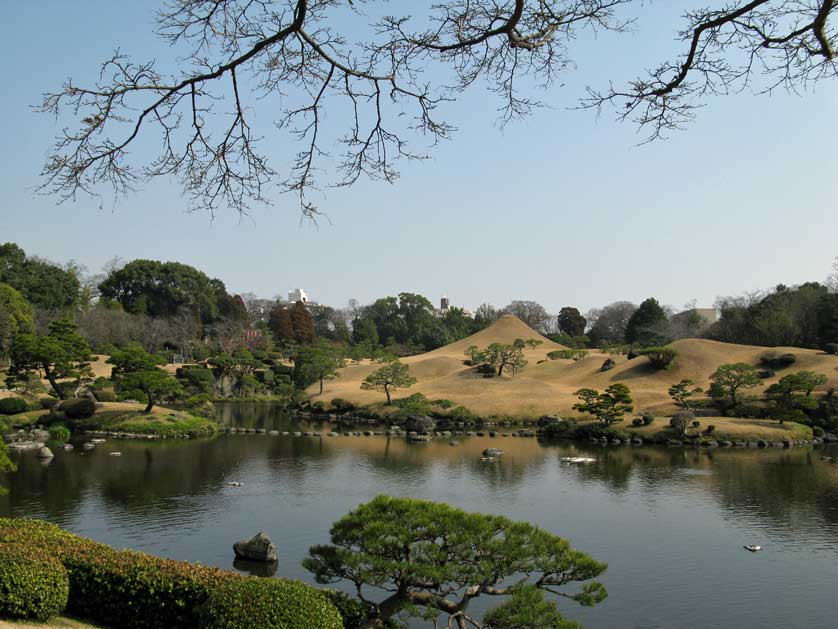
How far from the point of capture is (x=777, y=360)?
38281 mm

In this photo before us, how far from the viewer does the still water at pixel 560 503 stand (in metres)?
11.5

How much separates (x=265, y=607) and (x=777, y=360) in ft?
125

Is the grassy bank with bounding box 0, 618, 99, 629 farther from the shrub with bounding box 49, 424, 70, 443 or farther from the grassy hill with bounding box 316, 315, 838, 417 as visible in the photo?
the grassy hill with bounding box 316, 315, 838, 417

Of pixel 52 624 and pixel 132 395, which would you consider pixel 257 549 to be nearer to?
pixel 52 624

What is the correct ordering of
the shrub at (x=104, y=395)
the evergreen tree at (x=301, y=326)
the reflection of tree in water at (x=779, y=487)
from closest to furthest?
the reflection of tree in water at (x=779, y=487)
the shrub at (x=104, y=395)
the evergreen tree at (x=301, y=326)

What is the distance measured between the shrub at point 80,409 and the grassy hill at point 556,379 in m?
14.9

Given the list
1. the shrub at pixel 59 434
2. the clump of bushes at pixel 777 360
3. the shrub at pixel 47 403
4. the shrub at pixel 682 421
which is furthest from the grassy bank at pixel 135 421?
the clump of bushes at pixel 777 360

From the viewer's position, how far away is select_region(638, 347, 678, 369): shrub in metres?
41.8

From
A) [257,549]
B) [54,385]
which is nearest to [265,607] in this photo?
[257,549]

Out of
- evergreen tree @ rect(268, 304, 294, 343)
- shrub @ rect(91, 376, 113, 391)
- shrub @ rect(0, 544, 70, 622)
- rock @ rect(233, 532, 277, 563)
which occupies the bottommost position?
rock @ rect(233, 532, 277, 563)

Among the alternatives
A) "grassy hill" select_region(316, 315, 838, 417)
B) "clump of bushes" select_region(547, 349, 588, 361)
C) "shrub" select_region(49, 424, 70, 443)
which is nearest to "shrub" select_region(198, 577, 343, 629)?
"shrub" select_region(49, 424, 70, 443)

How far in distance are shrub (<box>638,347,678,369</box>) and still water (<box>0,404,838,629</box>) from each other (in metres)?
15.0

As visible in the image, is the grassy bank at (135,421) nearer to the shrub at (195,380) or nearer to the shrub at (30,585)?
the shrub at (195,380)

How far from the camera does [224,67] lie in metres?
3.99
